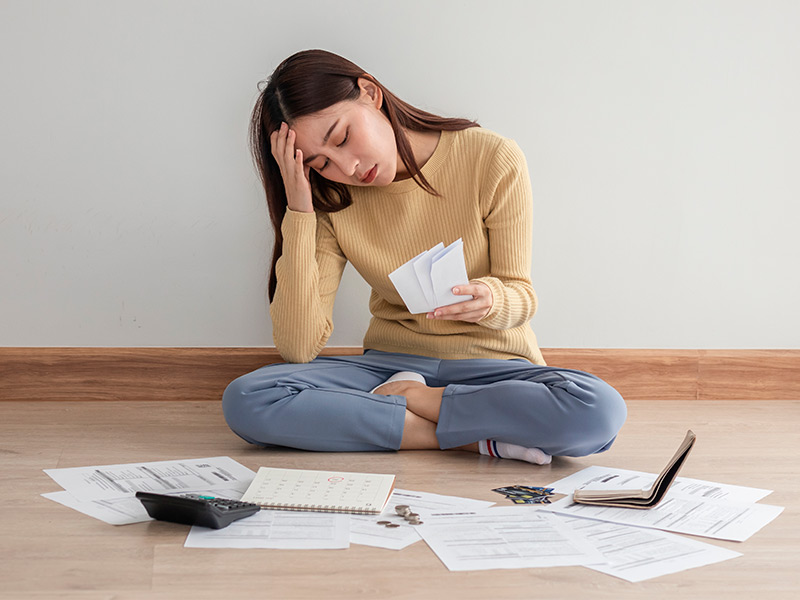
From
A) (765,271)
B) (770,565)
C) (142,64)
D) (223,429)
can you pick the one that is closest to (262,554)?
(770,565)

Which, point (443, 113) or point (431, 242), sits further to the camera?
point (443, 113)

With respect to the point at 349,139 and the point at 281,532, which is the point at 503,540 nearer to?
the point at 281,532

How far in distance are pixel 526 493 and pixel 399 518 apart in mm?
246

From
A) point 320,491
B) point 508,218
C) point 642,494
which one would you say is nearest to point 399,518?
point 320,491

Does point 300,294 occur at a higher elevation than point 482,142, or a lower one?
lower

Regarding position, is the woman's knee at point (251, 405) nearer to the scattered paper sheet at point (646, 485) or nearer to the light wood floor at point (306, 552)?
the light wood floor at point (306, 552)

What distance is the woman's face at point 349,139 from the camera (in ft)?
4.82

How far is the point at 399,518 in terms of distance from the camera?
1.10 m

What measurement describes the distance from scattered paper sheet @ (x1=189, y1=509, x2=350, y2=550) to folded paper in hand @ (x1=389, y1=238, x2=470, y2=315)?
0.48m

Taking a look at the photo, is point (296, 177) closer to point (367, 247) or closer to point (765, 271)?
point (367, 247)

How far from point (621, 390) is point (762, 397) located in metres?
0.42

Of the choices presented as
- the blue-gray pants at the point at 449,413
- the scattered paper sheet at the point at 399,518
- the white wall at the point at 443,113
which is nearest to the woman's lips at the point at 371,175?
the blue-gray pants at the point at 449,413

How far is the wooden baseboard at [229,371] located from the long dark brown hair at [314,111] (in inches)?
16.6

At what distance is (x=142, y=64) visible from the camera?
6.18 feet
